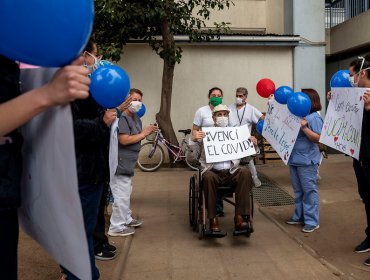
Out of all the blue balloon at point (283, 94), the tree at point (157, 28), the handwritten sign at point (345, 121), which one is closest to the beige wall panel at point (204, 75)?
the tree at point (157, 28)

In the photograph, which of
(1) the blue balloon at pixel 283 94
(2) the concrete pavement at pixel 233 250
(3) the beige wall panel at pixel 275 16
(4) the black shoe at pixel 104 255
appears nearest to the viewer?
(2) the concrete pavement at pixel 233 250

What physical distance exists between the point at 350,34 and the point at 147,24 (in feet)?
21.6

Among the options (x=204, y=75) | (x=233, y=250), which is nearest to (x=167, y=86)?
(x=204, y=75)

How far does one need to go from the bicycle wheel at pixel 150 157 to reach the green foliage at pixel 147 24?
2.07m

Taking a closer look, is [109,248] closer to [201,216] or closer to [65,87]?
[201,216]

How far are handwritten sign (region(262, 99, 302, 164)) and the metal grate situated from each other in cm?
144

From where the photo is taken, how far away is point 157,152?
10102 millimetres

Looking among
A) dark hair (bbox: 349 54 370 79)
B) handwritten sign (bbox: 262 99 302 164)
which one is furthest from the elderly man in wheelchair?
dark hair (bbox: 349 54 370 79)

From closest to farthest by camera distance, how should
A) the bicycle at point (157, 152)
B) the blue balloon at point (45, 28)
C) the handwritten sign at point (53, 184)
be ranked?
the blue balloon at point (45, 28) < the handwritten sign at point (53, 184) < the bicycle at point (157, 152)

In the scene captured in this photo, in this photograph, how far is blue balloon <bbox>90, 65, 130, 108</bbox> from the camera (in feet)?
8.48

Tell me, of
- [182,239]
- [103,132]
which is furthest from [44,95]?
[182,239]

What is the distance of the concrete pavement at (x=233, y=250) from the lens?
3.87 metres

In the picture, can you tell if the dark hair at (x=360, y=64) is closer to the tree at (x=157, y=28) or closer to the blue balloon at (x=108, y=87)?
the blue balloon at (x=108, y=87)

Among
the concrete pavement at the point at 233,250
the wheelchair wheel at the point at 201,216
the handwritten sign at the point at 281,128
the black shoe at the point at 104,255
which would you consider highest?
the handwritten sign at the point at 281,128
